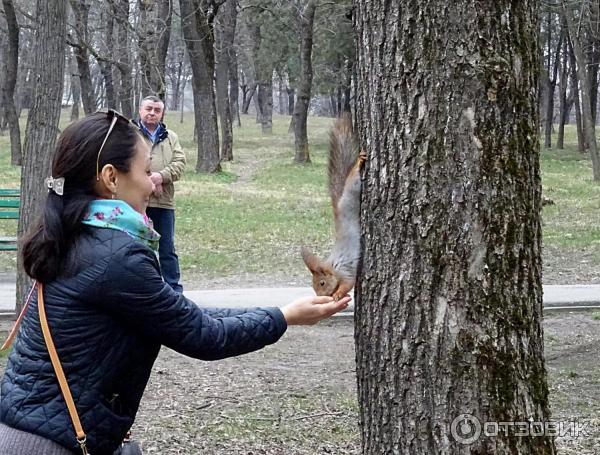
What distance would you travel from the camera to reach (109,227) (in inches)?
88.3

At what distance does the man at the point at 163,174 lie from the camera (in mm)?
6859

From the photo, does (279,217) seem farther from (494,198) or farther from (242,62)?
(242,62)

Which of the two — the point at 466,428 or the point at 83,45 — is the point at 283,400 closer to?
the point at 466,428

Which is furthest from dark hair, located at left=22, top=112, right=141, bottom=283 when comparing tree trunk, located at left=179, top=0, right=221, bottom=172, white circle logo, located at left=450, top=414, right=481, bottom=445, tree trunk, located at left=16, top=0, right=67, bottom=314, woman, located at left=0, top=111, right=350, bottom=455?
tree trunk, located at left=179, top=0, right=221, bottom=172

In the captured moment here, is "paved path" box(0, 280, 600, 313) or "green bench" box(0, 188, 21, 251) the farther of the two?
"green bench" box(0, 188, 21, 251)

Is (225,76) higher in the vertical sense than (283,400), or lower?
higher

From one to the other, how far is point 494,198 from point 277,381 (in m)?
3.40

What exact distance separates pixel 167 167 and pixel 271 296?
2.07m

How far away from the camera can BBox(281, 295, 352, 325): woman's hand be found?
98.5 inches

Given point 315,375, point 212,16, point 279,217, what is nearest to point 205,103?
point 212,16

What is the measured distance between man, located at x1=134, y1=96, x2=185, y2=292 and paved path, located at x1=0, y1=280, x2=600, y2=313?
1.09 metres

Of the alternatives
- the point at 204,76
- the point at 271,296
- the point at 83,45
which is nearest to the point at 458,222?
the point at 271,296

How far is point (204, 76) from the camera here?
21.0 m

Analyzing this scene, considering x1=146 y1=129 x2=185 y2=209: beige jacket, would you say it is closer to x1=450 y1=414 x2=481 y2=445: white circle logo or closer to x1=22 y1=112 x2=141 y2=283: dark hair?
x1=22 y1=112 x2=141 y2=283: dark hair
